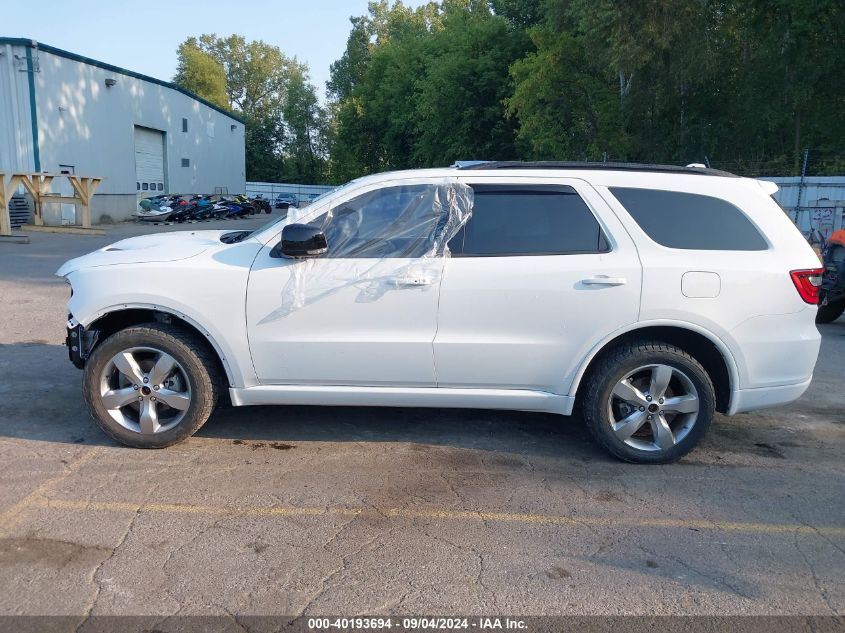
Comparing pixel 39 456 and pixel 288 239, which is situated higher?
pixel 288 239

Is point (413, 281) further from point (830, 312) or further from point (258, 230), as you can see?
point (830, 312)

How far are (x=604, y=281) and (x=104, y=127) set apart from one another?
34236 mm

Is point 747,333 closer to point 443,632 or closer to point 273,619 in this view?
point 443,632

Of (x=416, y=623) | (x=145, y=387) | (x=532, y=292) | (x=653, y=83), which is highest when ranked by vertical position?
(x=653, y=83)

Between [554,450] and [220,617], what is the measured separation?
2.62m

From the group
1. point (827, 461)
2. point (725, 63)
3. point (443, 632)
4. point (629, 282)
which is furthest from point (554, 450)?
point (725, 63)

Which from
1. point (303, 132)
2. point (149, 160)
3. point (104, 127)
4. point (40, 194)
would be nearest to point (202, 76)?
point (303, 132)

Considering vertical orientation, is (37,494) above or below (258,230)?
below

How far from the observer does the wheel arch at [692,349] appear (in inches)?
179

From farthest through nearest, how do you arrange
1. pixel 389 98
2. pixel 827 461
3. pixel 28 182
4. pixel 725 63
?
pixel 389 98
pixel 725 63
pixel 28 182
pixel 827 461

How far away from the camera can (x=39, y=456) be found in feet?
15.1

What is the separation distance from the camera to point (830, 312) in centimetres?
1010

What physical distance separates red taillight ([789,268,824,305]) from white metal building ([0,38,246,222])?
28389 mm

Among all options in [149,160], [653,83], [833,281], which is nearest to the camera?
[833,281]
